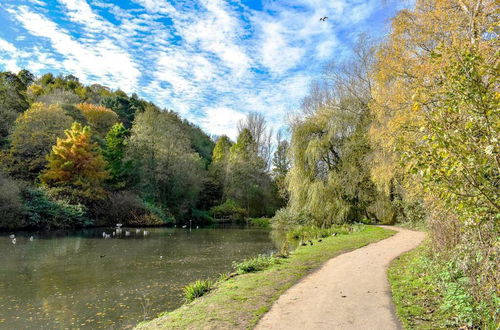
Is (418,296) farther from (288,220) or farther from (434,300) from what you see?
(288,220)

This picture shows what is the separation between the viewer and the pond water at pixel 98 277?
319 inches

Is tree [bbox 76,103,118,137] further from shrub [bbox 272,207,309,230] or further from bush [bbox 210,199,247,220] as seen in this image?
shrub [bbox 272,207,309,230]

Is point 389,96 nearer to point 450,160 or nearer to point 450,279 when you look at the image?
point 450,279

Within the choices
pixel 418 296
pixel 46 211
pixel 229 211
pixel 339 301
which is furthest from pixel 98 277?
pixel 229 211

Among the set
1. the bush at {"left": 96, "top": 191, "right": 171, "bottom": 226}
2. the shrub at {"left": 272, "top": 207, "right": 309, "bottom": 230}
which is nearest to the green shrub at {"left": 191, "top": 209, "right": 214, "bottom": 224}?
the bush at {"left": 96, "top": 191, "right": 171, "bottom": 226}

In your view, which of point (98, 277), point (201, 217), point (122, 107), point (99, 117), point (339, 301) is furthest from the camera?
point (122, 107)

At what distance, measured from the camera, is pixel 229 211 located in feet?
146

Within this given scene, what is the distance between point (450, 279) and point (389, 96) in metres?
8.77

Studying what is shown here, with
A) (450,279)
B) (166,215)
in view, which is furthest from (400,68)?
(166,215)

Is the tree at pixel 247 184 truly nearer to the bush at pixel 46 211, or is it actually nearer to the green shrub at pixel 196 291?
the bush at pixel 46 211

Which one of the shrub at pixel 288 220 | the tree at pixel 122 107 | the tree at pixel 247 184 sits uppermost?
the tree at pixel 122 107

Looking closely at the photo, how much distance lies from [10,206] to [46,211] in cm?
280

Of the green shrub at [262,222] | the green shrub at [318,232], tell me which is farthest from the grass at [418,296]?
the green shrub at [262,222]

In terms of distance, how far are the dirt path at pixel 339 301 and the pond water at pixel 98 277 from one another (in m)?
3.39
